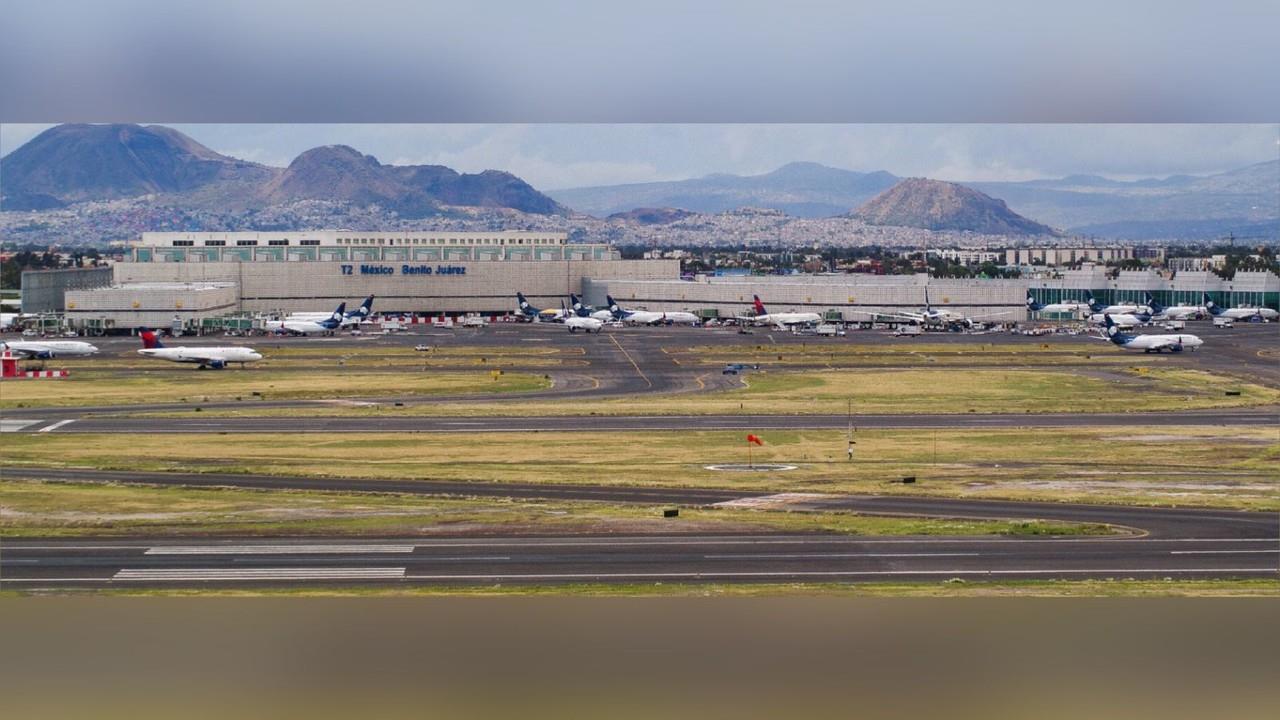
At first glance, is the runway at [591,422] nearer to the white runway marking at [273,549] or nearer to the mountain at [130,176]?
the mountain at [130,176]

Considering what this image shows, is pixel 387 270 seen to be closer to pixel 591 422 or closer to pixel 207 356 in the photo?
pixel 207 356

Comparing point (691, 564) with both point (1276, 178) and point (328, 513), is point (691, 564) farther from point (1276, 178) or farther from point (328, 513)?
point (1276, 178)

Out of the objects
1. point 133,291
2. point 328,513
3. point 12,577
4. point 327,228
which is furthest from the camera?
point 327,228

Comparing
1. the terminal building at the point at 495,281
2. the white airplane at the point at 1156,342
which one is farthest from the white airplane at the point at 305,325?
the white airplane at the point at 1156,342

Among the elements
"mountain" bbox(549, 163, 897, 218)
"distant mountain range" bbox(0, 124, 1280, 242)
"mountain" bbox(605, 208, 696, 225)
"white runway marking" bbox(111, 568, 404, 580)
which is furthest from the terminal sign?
"white runway marking" bbox(111, 568, 404, 580)

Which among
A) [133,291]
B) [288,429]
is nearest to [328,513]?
[288,429]

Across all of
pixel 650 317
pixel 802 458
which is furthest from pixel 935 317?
pixel 802 458
